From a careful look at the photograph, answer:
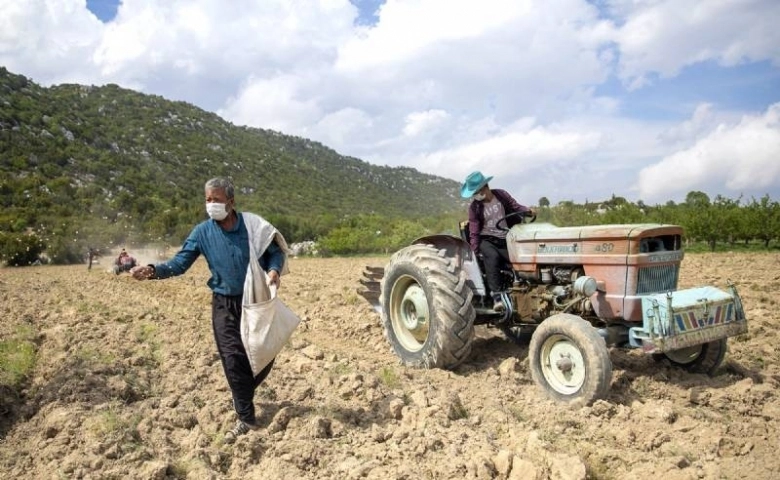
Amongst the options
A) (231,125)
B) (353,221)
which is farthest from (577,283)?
(231,125)

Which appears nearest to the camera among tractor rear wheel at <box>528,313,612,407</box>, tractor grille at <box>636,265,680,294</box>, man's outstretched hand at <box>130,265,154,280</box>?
man's outstretched hand at <box>130,265,154,280</box>

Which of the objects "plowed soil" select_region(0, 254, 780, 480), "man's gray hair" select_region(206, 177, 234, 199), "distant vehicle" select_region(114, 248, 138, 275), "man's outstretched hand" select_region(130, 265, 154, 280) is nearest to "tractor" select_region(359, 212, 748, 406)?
"plowed soil" select_region(0, 254, 780, 480)

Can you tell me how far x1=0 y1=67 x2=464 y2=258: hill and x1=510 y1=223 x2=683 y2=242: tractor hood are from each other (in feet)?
95.0

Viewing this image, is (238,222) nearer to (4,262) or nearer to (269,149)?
(4,262)

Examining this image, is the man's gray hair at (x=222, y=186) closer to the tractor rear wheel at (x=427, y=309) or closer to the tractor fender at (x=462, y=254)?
the tractor rear wheel at (x=427, y=309)

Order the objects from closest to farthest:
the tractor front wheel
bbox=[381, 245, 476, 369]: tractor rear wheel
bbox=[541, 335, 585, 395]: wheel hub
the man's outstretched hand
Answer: the man's outstretched hand → bbox=[541, 335, 585, 395]: wheel hub → the tractor front wheel → bbox=[381, 245, 476, 369]: tractor rear wheel

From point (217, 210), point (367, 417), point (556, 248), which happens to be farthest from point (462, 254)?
point (217, 210)

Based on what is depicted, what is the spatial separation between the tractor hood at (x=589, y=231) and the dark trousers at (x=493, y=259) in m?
0.22

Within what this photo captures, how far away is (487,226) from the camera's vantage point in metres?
5.57

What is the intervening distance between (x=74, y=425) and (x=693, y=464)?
150 inches

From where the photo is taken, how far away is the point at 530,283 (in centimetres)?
533

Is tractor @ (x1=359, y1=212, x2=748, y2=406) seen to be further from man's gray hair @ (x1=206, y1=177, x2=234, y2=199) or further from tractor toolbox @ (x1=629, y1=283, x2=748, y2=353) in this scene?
man's gray hair @ (x1=206, y1=177, x2=234, y2=199)

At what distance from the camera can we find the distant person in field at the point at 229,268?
3.75 meters

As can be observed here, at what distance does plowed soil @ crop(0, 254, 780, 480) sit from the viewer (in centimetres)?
321
